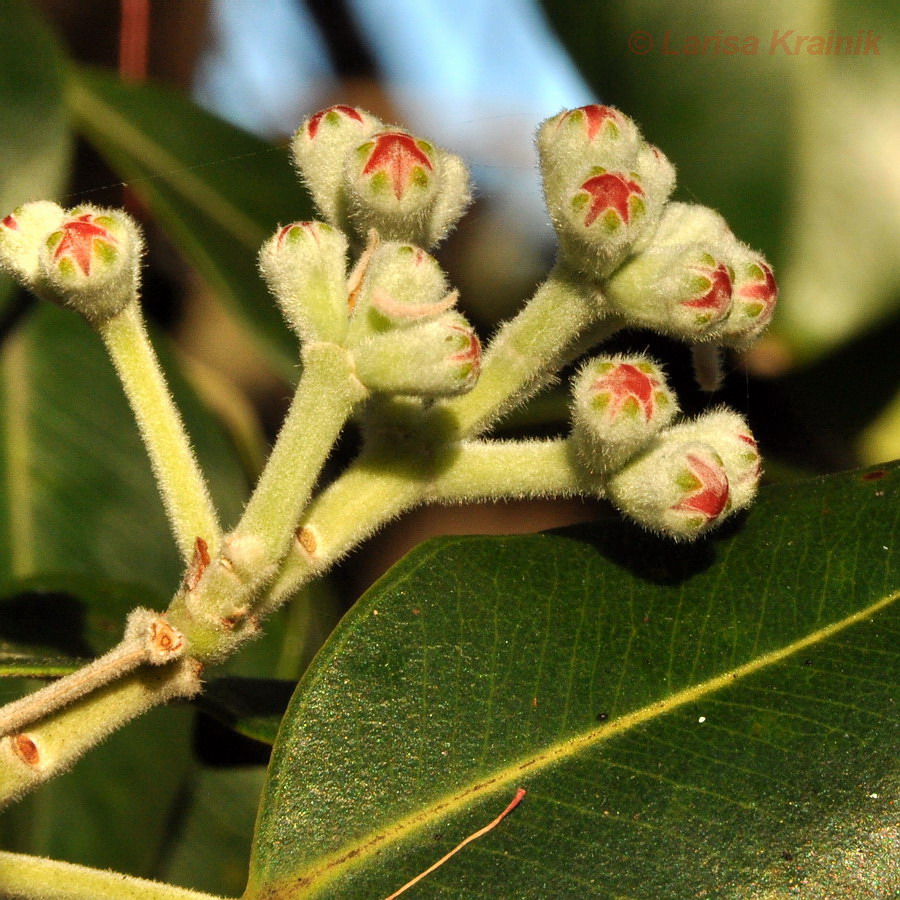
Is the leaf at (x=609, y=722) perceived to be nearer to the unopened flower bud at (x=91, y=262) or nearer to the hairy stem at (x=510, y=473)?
the hairy stem at (x=510, y=473)

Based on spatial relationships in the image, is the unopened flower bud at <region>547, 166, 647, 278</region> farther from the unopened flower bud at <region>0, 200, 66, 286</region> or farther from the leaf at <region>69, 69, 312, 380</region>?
the leaf at <region>69, 69, 312, 380</region>

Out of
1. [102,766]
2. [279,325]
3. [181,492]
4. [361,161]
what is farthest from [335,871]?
[279,325]

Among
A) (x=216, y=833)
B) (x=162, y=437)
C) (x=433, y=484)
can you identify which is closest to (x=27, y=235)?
A: (x=162, y=437)

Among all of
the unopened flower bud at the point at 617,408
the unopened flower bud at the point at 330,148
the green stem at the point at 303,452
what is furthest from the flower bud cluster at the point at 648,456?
the unopened flower bud at the point at 330,148

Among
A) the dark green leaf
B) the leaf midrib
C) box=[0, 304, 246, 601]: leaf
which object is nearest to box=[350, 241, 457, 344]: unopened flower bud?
the leaf midrib

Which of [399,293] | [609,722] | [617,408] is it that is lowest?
[609,722]

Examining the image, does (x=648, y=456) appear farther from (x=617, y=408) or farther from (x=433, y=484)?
(x=433, y=484)
